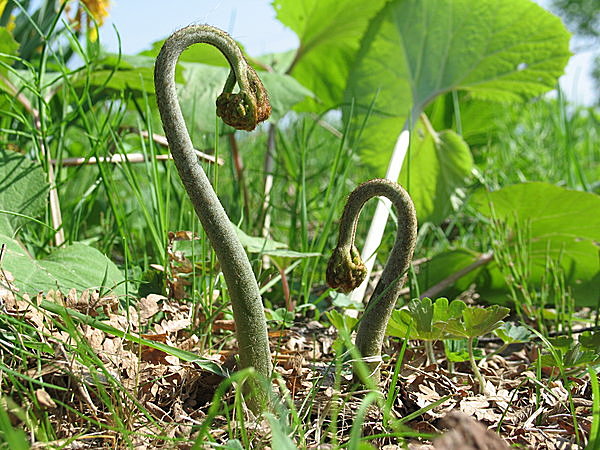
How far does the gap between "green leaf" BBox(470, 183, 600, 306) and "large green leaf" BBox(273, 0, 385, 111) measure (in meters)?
1.00

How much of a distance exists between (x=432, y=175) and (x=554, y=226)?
716mm

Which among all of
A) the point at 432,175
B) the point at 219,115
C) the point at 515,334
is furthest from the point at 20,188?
the point at 432,175

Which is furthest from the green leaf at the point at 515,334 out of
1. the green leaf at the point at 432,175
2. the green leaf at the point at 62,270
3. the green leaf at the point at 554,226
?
the green leaf at the point at 432,175

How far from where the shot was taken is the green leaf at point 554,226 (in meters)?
2.18

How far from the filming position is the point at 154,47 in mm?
2572

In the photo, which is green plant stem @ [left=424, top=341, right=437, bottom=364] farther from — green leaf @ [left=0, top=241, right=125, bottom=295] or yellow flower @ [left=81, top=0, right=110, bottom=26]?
yellow flower @ [left=81, top=0, right=110, bottom=26]

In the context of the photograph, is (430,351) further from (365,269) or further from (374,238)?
(374,238)

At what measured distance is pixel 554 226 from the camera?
2.28 meters

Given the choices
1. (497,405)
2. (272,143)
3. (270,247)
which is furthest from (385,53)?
(497,405)

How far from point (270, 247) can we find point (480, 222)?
153cm

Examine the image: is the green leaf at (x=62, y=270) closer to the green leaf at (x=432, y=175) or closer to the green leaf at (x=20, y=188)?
the green leaf at (x=20, y=188)

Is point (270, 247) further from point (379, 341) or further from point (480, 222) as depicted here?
point (480, 222)

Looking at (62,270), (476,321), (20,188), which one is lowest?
(476,321)

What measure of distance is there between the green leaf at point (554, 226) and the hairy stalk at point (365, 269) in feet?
3.18
